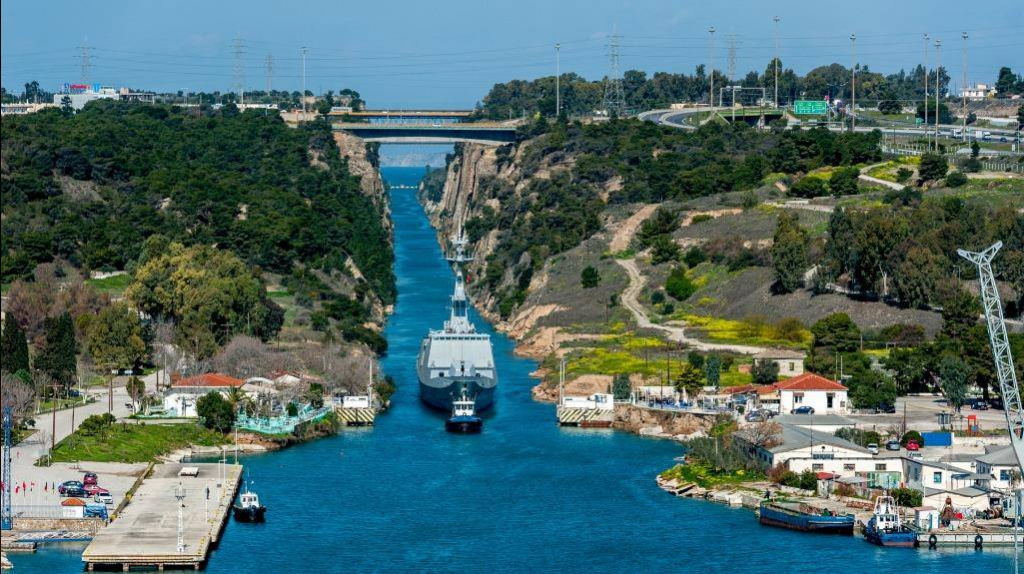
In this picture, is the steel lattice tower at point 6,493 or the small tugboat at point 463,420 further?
the small tugboat at point 463,420

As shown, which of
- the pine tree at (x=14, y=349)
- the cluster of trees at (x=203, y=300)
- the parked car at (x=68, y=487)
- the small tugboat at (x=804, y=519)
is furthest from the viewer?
the cluster of trees at (x=203, y=300)

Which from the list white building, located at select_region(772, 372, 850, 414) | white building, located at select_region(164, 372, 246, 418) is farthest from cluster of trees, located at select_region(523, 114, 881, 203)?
white building, located at select_region(164, 372, 246, 418)

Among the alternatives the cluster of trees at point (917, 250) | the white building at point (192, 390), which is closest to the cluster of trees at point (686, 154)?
the cluster of trees at point (917, 250)

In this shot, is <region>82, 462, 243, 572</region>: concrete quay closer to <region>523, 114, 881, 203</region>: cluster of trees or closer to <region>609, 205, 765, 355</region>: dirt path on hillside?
<region>609, 205, 765, 355</region>: dirt path on hillside

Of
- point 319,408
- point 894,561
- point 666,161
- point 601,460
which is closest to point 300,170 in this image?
point 666,161

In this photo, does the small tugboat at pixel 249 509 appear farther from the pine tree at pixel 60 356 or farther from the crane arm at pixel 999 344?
the crane arm at pixel 999 344

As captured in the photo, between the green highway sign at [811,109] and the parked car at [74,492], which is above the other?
the green highway sign at [811,109]

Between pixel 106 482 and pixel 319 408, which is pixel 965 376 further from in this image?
pixel 106 482
